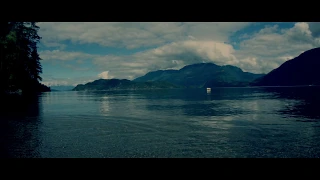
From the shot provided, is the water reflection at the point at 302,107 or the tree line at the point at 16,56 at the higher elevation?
the tree line at the point at 16,56

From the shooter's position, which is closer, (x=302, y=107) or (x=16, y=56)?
(x=302, y=107)

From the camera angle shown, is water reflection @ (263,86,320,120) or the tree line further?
the tree line

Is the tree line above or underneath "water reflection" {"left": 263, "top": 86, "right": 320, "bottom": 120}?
above

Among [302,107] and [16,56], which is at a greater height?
[16,56]

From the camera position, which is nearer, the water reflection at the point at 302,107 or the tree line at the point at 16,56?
the water reflection at the point at 302,107
